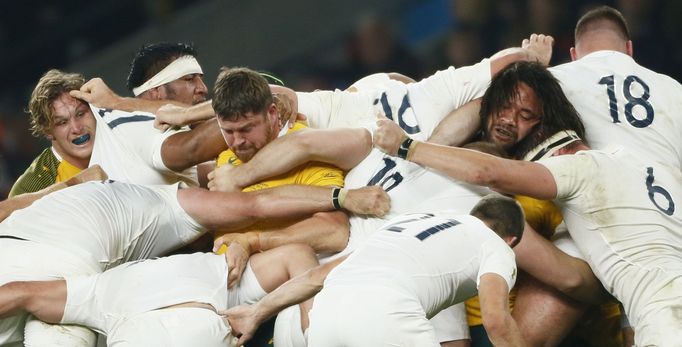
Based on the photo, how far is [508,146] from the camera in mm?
6551

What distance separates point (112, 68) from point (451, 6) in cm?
337

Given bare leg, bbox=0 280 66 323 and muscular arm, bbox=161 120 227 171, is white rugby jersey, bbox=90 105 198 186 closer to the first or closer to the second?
muscular arm, bbox=161 120 227 171

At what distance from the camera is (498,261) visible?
541 cm

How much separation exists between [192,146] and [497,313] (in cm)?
201

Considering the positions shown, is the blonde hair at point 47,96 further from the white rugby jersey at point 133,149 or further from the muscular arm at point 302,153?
the muscular arm at point 302,153

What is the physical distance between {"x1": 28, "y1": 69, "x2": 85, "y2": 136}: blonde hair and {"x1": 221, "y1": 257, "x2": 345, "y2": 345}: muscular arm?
193 centimetres

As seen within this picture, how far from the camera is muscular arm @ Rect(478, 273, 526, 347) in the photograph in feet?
17.3

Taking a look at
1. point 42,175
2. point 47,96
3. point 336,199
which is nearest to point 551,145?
point 336,199

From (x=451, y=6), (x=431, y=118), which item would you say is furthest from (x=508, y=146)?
(x=451, y=6)

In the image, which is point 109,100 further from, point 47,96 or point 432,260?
point 432,260

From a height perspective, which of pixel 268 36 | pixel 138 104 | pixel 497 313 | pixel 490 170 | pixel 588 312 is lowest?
pixel 268 36

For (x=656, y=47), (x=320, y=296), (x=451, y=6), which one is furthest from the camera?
(x=451, y=6)

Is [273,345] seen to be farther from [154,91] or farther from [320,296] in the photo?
[154,91]

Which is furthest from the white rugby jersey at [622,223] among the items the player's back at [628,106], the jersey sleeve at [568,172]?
A: the player's back at [628,106]
